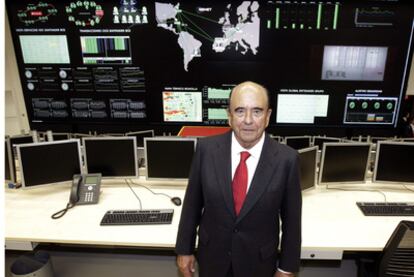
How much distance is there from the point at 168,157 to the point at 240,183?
1108 millimetres

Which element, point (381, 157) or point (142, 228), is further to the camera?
point (381, 157)

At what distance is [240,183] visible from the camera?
1.43 meters

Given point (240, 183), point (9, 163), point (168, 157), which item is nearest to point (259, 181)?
point (240, 183)

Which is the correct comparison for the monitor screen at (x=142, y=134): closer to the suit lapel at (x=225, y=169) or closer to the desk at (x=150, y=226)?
the desk at (x=150, y=226)

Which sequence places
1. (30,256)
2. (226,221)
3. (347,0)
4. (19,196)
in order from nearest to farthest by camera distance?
(226,221)
(30,256)
(19,196)
(347,0)

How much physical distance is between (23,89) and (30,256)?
3520 mm

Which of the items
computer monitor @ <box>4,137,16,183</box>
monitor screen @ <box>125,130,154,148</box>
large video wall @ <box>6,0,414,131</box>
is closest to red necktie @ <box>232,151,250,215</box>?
computer monitor @ <box>4,137,16,183</box>

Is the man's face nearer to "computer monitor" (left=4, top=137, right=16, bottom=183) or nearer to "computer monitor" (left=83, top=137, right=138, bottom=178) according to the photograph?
"computer monitor" (left=83, top=137, right=138, bottom=178)

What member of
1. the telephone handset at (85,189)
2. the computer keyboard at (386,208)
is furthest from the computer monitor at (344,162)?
the telephone handset at (85,189)

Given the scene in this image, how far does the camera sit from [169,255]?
251 cm

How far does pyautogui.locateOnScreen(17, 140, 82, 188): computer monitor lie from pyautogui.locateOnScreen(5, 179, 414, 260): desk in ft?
0.53

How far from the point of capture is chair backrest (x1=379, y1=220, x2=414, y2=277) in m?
1.52

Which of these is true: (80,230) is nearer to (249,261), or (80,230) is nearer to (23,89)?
(249,261)

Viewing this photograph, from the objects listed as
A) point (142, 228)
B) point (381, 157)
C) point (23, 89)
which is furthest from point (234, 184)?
→ point (23, 89)
